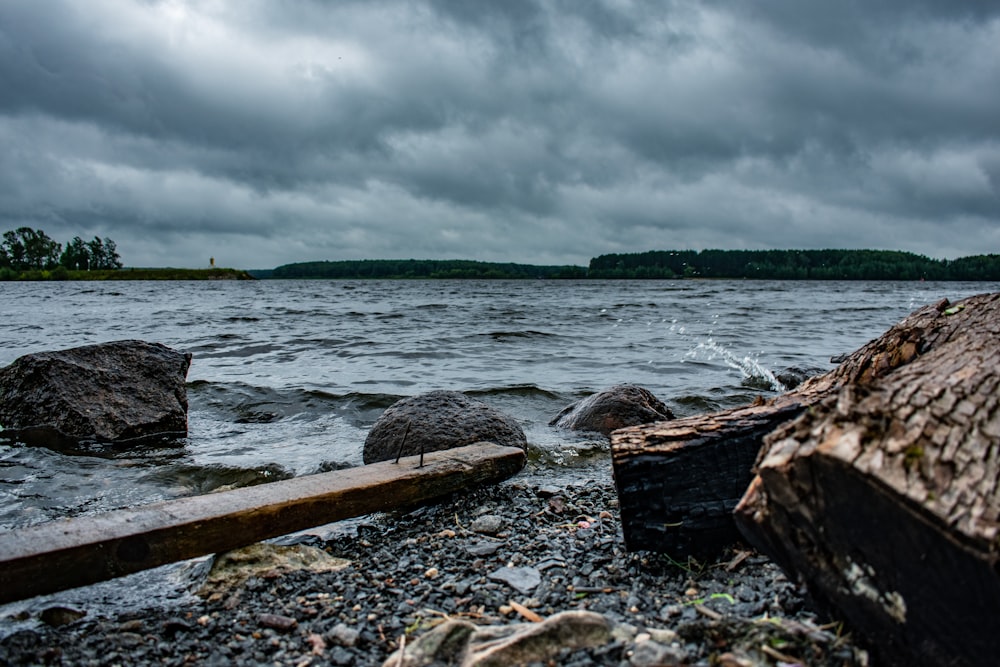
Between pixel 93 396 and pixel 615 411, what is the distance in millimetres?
6187

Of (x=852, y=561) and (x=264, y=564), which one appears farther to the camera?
(x=264, y=564)

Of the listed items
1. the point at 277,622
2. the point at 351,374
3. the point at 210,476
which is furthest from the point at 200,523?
the point at 351,374

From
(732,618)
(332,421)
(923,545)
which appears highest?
(923,545)

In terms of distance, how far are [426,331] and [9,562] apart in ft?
64.5

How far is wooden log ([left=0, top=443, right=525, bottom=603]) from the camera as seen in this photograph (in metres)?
3.22

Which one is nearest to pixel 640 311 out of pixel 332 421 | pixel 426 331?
pixel 426 331

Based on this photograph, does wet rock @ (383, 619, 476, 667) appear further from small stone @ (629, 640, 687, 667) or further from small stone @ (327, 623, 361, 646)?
small stone @ (629, 640, 687, 667)

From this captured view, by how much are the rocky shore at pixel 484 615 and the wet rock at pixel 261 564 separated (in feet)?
0.17

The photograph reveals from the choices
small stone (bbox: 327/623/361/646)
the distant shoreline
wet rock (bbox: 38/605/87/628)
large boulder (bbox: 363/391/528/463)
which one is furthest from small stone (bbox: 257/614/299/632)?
Result: the distant shoreline

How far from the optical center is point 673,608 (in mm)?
2871

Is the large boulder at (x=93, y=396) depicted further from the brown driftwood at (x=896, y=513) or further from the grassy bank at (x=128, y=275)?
the grassy bank at (x=128, y=275)

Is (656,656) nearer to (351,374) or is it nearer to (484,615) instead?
(484,615)

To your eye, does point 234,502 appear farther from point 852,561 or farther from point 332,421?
point 332,421

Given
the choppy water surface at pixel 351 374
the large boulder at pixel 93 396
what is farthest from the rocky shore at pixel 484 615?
the large boulder at pixel 93 396
